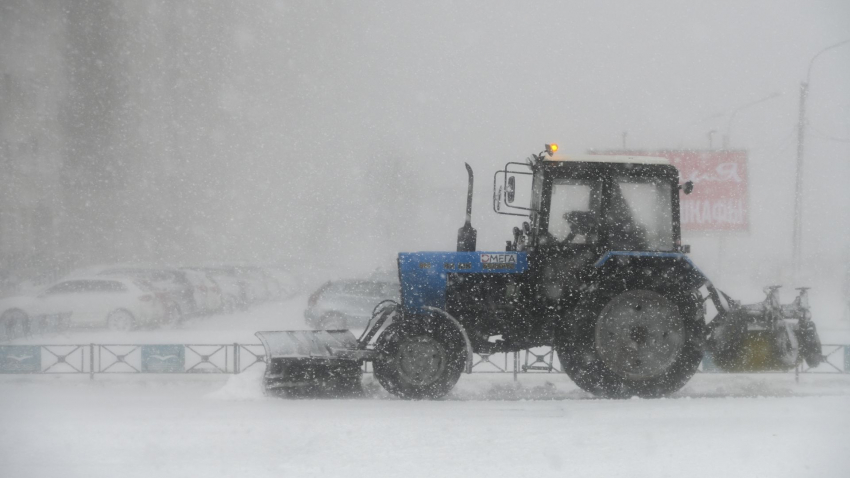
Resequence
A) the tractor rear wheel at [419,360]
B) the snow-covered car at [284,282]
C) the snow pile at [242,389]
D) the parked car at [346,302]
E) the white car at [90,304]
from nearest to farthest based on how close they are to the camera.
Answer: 1. the tractor rear wheel at [419,360]
2. the snow pile at [242,389]
3. the white car at [90,304]
4. the parked car at [346,302]
5. the snow-covered car at [284,282]

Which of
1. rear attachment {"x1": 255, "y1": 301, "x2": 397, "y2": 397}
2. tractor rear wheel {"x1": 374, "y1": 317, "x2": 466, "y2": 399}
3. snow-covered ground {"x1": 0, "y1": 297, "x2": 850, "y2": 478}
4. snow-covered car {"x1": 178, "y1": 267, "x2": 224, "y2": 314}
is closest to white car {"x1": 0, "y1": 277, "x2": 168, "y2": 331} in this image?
snow-covered car {"x1": 178, "y1": 267, "x2": 224, "y2": 314}

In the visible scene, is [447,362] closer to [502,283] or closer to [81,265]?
[502,283]

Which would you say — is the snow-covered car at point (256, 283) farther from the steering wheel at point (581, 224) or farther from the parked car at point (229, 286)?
the steering wheel at point (581, 224)

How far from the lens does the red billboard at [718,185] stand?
18.5 meters

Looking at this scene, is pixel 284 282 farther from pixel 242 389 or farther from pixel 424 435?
pixel 424 435

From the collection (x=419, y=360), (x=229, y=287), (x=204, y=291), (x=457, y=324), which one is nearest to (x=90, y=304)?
(x=204, y=291)

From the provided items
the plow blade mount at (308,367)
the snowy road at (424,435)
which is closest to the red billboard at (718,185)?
the snowy road at (424,435)

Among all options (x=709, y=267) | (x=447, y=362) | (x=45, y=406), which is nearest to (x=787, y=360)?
(x=447, y=362)

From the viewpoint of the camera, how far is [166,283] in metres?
17.6

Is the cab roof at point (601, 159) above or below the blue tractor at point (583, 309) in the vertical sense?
above

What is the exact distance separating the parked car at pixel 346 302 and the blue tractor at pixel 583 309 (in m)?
7.36

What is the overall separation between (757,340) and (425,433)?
4501 millimetres

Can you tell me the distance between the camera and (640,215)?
8.66 meters

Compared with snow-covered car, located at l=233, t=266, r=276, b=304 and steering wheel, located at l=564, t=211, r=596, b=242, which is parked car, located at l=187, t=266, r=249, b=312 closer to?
snow-covered car, located at l=233, t=266, r=276, b=304
